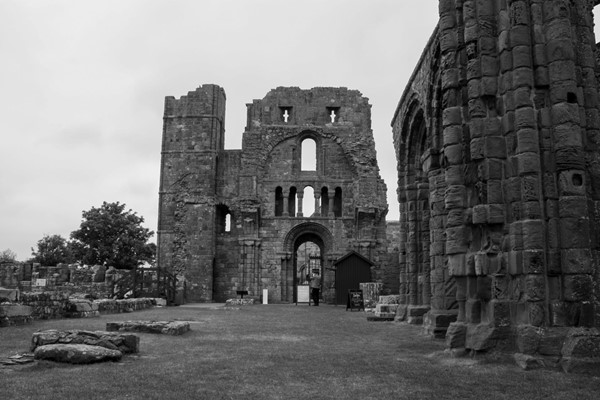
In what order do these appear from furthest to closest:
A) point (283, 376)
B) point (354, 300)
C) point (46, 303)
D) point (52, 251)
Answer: point (52, 251)
point (354, 300)
point (46, 303)
point (283, 376)

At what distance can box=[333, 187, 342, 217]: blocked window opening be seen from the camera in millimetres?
34688

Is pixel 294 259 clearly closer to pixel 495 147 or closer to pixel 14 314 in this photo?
pixel 14 314

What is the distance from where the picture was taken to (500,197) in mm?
8680

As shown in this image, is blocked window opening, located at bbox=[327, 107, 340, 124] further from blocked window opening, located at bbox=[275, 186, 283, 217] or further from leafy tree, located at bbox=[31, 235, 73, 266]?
leafy tree, located at bbox=[31, 235, 73, 266]

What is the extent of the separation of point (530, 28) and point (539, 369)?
514 centimetres

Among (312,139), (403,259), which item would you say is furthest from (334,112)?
(403,259)

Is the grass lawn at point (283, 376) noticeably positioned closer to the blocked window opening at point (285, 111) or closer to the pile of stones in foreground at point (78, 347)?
the pile of stones in foreground at point (78, 347)

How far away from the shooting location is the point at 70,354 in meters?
7.38

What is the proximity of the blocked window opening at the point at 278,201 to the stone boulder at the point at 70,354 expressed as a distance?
26.9m

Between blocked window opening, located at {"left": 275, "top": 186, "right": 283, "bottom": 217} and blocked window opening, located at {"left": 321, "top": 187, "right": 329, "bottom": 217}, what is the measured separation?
8.46 ft

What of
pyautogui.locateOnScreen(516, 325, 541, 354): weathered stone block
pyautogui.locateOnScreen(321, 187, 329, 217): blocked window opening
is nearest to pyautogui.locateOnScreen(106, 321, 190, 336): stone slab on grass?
pyautogui.locateOnScreen(516, 325, 541, 354): weathered stone block

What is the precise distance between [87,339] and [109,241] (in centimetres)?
3919

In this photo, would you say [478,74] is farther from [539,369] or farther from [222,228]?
[222,228]

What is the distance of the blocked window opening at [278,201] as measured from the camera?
1363 inches
